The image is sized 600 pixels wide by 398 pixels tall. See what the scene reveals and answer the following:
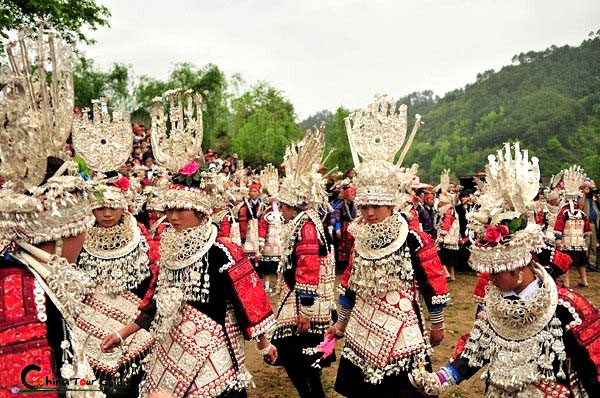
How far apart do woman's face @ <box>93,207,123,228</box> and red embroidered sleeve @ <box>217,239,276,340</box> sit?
1364 millimetres

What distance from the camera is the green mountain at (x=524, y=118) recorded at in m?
32.7

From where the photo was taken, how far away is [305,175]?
6324 mm

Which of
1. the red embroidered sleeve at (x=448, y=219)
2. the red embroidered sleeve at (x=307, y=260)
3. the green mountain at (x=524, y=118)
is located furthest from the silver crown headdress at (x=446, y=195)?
the green mountain at (x=524, y=118)

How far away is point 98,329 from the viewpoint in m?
4.40

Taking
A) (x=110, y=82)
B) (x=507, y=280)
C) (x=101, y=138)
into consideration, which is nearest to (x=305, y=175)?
(x=101, y=138)

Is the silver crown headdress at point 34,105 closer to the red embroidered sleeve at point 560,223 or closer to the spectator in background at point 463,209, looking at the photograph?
the red embroidered sleeve at point 560,223

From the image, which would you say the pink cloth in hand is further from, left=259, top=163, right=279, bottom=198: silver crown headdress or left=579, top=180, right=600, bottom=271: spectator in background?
left=579, top=180, right=600, bottom=271: spectator in background

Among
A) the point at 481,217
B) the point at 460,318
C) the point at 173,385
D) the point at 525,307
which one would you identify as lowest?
the point at 460,318

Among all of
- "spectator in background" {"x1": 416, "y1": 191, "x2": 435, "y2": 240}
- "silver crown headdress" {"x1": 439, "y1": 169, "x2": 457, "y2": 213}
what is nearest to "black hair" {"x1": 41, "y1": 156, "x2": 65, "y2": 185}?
"spectator in background" {"x1": 416, "y1": 191, "x2": 435, "y2": 240}

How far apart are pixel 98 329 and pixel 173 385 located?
3.74 feet

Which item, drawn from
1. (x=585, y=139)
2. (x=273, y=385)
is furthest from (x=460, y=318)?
(x=585, y=139)

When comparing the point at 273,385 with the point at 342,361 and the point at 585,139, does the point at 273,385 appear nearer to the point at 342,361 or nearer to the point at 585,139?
the point at 342,361

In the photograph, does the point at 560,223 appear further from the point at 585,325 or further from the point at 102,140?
the point at 102,140

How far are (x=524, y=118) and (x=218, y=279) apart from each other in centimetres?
3910
